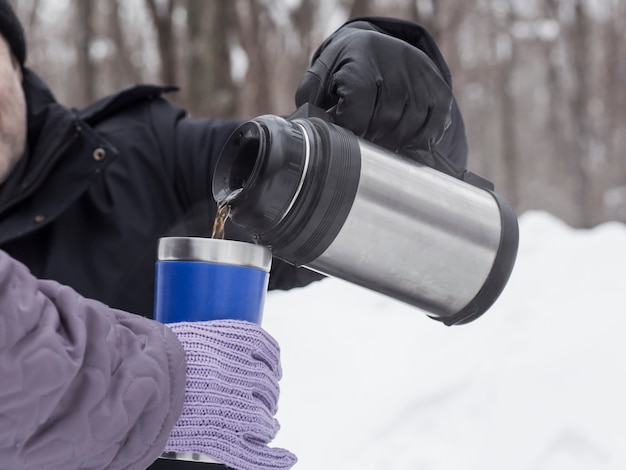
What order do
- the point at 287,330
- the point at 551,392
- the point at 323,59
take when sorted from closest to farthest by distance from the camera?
the point at 323,59 → the point at 551,392 → the point at 287,330

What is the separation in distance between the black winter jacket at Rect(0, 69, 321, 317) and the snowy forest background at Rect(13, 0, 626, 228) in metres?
4.11

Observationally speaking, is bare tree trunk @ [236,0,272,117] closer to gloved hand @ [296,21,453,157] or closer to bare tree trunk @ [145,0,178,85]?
bare tree trunk @ [145,0,178,85]

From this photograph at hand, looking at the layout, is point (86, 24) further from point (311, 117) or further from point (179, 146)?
point (311, 117)

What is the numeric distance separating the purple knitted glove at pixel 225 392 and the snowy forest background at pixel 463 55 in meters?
5.18

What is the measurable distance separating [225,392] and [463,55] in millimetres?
12792

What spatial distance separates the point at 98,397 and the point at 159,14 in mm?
6269

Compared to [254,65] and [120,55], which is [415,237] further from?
[120,55]

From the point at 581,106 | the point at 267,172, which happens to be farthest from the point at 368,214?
the point at 581,106

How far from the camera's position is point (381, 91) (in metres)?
1.47

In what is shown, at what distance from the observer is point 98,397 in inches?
38.0

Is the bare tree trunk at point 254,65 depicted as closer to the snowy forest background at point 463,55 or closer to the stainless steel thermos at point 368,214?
the snowy forest background at point 463,55

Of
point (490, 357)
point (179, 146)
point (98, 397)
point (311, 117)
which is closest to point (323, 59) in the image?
point (311, 117)

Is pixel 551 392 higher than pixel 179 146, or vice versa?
pixel 179 146

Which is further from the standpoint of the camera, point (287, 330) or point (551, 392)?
point (287, 330)
